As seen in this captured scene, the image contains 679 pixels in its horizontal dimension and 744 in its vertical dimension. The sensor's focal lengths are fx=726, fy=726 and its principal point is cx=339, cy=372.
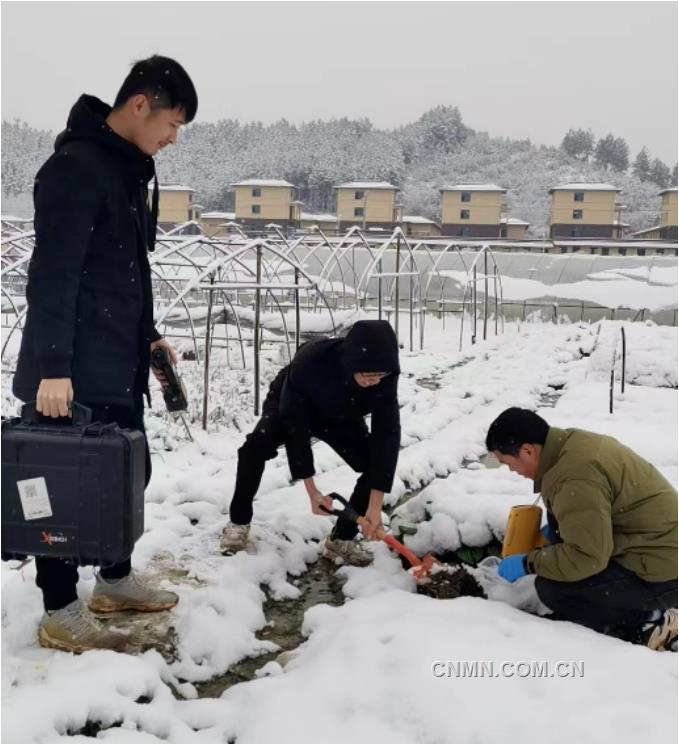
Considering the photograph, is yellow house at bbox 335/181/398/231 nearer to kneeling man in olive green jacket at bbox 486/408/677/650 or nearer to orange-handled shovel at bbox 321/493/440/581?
orange-handled shovel at bbox 321/493/440/581

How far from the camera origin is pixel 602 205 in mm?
42031

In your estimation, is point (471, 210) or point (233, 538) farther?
point (471, 210)

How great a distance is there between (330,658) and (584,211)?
43.5m

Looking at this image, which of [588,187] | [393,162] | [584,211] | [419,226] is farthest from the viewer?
[393,162]

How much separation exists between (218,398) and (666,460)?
463cm

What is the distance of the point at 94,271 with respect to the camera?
8.55 ft

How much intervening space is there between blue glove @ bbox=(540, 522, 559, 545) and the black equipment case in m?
1.97

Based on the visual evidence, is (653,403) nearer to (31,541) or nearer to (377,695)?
(377,695)

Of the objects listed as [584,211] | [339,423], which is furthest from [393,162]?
[339,423]

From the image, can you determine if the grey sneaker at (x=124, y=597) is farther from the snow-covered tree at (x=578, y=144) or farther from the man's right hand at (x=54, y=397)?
the snow-covered tree at (x=578, y=144)

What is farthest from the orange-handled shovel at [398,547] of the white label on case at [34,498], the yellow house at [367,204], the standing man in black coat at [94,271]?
the yellow house at [367,204]

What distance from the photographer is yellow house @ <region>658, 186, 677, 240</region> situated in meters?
37.8

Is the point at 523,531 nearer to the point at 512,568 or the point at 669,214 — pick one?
the point at 512,568

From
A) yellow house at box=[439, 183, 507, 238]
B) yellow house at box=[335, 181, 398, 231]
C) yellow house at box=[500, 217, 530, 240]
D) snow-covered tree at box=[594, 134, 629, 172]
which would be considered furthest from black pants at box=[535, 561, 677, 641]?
snow-covered tree at box=[594, 134, 629, 172]
